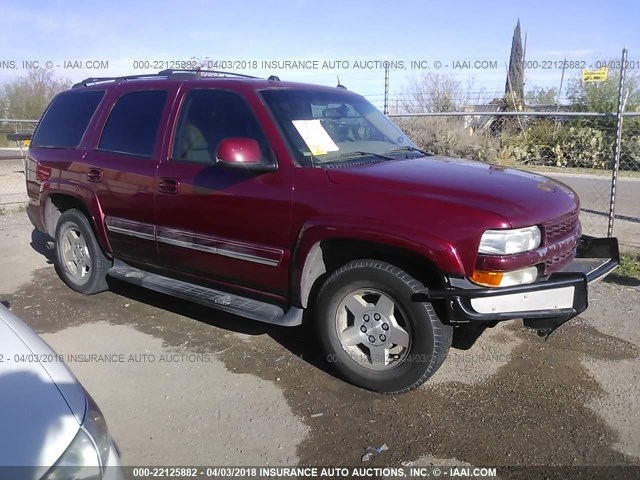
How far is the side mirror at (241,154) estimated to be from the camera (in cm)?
364

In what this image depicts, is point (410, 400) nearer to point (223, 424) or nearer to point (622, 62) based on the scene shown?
point (223, 424)

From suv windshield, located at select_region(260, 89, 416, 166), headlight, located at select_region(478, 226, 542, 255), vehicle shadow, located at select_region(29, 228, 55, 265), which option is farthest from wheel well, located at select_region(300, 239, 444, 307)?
vehicle shadow, located at select_region(29, 228, 55, 265)

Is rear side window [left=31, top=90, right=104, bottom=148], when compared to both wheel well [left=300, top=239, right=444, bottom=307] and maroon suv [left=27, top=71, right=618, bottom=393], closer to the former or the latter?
maroon suv [left=27, top=71, right=618, bottom=393]

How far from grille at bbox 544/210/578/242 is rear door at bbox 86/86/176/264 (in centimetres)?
292

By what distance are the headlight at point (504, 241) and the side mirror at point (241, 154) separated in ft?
4.86

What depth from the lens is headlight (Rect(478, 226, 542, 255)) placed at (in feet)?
10.1

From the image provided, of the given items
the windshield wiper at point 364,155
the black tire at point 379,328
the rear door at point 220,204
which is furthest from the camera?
the windshield wiper at point 364,155

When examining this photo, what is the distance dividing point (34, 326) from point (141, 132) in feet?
6.23

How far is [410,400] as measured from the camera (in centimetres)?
353


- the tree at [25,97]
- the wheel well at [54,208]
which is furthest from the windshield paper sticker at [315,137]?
the tree at [25,97]

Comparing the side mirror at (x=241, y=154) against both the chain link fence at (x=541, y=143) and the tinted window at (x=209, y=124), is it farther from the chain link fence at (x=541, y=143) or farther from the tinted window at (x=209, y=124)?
the chain link fence at (x=541, y=143)

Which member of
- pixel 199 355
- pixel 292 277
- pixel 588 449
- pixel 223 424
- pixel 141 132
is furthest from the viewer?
pixel 141 132

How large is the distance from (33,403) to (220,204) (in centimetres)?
222

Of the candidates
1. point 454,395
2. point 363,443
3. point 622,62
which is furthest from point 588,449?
point 622,62
